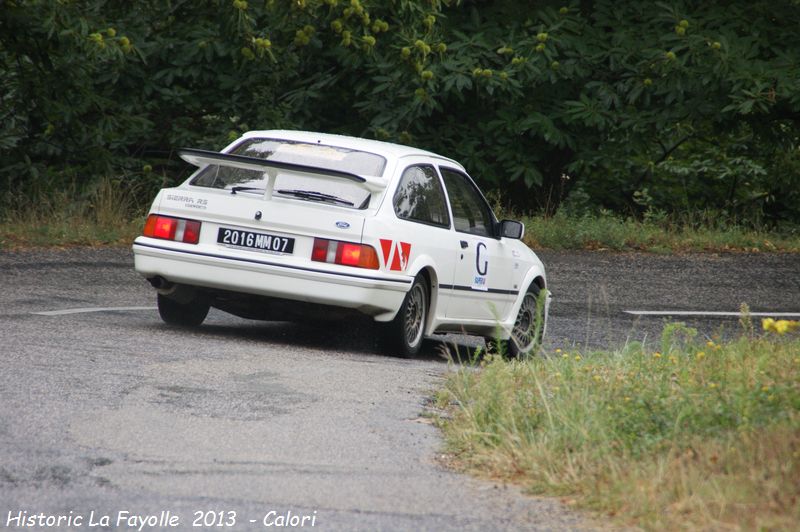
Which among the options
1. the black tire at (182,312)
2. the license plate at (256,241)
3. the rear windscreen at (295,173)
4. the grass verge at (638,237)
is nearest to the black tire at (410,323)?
the rear windscreen at (295,173)

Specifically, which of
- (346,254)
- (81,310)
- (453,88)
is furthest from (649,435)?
(453,88)

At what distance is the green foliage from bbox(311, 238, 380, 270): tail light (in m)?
8.65

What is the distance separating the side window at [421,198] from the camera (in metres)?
9.91

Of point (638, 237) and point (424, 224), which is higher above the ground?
point (424, 224)

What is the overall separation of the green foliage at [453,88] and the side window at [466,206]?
6557 millimetres

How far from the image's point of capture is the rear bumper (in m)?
9.28

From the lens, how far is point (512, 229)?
1117 cm

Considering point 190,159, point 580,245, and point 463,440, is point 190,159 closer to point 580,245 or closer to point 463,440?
point 463,440

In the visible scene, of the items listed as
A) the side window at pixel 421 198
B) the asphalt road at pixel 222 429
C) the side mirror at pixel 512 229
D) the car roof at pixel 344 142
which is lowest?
the asphalt road at pixel 222 429

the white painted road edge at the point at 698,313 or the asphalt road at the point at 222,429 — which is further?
the white painted road edge at the point at 698,313

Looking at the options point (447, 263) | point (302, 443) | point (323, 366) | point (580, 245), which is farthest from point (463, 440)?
point (580, 245)

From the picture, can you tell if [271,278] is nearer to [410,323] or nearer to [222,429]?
[410,323]

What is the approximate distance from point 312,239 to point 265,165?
1.94ft

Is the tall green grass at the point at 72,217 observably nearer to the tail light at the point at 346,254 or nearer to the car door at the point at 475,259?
the car door at the point at 475,259
